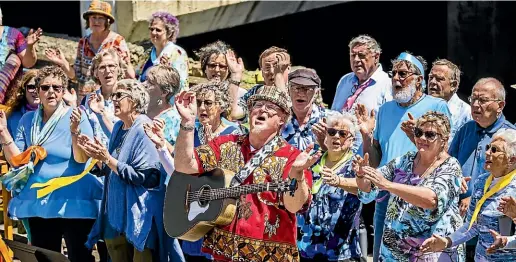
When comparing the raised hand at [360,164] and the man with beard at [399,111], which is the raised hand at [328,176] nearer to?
the raised hand at [360,164]

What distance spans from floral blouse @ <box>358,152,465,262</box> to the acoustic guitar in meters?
0.97

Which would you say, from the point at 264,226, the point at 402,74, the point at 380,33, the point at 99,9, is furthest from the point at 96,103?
the point at 380,33

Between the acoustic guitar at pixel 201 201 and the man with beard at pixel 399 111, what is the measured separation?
5.30 ft

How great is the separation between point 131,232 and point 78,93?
279cm

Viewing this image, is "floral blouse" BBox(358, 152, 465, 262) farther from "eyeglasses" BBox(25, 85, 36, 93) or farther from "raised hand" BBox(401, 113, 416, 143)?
"eyeglasses" BBox(25, 85, 36, 93)

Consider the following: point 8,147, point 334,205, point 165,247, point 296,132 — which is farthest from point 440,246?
point 8,147

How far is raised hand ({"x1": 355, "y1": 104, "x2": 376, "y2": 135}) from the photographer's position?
27.6ft

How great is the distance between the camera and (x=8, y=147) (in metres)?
9.11

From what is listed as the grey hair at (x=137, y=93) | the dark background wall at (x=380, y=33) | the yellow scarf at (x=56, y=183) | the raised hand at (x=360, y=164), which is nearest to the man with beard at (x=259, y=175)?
the raised hand at (x=360, y=164)

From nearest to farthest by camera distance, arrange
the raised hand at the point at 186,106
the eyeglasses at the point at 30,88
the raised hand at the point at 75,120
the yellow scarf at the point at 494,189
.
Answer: the raised hand at the point at 186,106 → the yellow scarf at the point at 494,189 → the raised hand at the point at 75,120 → the eyeglasses at the point at 30,88

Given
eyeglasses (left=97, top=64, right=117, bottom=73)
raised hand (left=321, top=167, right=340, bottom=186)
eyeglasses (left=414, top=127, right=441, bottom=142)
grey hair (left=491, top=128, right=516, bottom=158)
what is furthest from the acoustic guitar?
eyeglasses (left=97, top=64, right=117, bottom=73)

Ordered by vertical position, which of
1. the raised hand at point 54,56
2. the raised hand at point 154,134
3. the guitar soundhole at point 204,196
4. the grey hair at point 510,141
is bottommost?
the guitar soundhole at point 204,196

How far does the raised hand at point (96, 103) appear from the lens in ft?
30.2

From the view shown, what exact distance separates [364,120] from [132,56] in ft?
14.5
